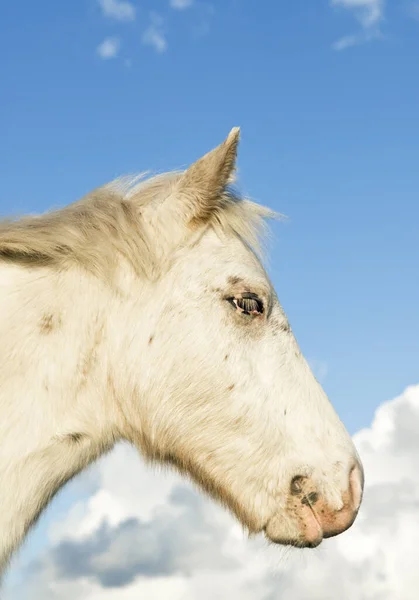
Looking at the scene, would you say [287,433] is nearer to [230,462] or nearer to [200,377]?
[230,462]

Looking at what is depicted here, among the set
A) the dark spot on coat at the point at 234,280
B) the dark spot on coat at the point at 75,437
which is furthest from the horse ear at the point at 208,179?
the dark spot on coat at the point at 75,437

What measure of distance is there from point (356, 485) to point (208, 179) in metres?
1.95

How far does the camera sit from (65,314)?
11.6ft

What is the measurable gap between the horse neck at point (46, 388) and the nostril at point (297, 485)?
1.04 m

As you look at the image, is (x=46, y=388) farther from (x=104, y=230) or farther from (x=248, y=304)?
(x=248, y=304)

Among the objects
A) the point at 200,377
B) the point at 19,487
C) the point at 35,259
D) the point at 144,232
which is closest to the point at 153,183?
the point at 144,232

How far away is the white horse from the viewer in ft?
11.4

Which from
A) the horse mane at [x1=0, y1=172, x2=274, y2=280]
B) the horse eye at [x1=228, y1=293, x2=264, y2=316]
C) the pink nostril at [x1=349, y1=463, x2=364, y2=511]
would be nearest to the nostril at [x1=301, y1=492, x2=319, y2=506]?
the pink nostril at [x1=349, y1=463, x2=364, y2=511]

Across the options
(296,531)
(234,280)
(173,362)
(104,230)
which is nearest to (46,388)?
(173,362)

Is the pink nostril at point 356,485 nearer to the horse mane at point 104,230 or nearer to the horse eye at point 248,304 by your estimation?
the horse eye at point 248,304

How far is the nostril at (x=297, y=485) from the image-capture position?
3.83m

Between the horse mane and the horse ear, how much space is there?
10 cm

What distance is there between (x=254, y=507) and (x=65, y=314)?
1540 millimetres

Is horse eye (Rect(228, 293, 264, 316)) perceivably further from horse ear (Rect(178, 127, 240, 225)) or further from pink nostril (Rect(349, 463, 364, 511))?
pink nostril (Rect(349, 463, 364, 511))
